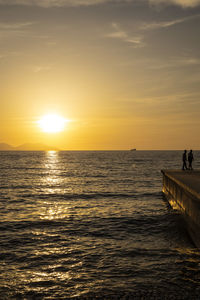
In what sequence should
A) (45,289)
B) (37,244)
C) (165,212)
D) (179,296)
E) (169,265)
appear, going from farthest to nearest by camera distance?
(165,212), (37,244), (169,265), (45,289), (179,296)

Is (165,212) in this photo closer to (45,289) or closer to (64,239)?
(64,239)

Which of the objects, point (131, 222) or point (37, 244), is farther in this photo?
point (131, 222)

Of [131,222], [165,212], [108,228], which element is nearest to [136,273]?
[108,228]

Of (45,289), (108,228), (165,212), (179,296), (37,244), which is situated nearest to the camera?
(179,296)

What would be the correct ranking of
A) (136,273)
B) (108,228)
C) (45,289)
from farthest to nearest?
(108,228) < (136,273) < (45,289)

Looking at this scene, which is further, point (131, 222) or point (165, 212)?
point (165, 212)

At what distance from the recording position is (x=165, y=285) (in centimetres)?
839

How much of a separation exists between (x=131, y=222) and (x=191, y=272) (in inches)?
288

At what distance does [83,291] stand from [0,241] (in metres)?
6.25

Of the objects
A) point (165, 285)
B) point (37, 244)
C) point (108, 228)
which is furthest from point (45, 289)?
point (108, 228)

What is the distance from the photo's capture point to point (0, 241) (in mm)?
12820

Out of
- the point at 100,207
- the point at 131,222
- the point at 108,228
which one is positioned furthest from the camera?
the point at 100,207

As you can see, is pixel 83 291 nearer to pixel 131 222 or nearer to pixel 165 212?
pixel 131 222

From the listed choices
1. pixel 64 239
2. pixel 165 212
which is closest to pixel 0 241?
pixel 64 239
